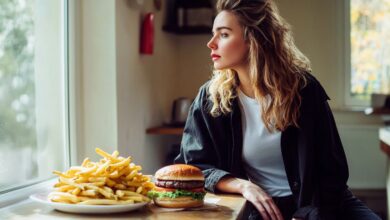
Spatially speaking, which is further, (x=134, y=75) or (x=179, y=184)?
(x=134, y=75)

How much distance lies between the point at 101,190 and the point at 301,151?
67 cm

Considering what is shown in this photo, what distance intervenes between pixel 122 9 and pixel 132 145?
2.17ft

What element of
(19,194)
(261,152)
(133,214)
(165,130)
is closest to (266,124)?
(261,152)

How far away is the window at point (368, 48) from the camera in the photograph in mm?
3840

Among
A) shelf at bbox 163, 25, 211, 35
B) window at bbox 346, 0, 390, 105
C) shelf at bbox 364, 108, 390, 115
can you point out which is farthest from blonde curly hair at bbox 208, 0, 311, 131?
window at bbox 346, 0, 390, 105

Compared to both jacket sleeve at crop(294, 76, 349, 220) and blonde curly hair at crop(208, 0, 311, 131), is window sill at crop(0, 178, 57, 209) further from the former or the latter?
jacket sleeve at crop(294, 76, 349, 220)

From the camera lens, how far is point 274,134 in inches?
71.2

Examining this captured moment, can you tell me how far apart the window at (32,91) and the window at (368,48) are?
2.25 m

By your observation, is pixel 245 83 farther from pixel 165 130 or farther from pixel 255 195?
pixel 165 130

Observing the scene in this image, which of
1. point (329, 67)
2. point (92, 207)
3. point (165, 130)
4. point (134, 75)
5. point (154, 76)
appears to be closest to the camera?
point (92, 207)

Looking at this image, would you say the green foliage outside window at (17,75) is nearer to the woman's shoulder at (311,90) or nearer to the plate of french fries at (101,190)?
the plate of french fries at (101,190)

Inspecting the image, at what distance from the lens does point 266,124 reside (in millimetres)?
1800

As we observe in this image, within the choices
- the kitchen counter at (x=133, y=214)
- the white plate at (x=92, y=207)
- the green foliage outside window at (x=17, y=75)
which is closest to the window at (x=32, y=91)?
the green foliage outside window at (x=17, y=75)

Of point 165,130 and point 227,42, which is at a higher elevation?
point 227,42
